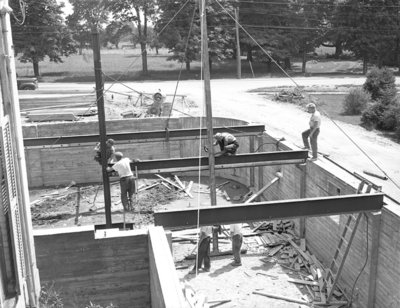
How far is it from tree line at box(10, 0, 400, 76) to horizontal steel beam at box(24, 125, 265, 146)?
1061 inches

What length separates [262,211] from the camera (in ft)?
30.5

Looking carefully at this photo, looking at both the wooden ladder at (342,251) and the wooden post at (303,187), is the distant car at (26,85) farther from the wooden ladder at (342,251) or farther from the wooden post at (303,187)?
the wooden ladder at (342,251)

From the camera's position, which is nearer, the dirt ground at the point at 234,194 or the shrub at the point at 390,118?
the dirt ground at the point at 234,194

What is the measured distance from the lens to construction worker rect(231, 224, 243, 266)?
11.7 m

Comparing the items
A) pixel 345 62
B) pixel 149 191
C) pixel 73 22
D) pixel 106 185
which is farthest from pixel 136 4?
pixel 106 185

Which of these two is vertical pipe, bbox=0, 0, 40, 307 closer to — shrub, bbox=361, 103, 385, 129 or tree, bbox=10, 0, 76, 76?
shrub, bbox=361, 103, 385, 129

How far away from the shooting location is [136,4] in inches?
1805

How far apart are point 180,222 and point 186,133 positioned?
806 centimetres

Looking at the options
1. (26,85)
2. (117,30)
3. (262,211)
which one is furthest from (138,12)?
(262,211)

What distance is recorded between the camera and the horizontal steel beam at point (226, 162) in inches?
517

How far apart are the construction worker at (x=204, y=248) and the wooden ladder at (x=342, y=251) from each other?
2705 millimetres

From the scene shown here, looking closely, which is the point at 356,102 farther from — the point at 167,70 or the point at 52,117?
the point at 167,70

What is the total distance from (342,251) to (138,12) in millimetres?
39660

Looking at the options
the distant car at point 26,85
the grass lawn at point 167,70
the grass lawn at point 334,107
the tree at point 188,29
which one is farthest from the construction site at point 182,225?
the tree at point 188,29
